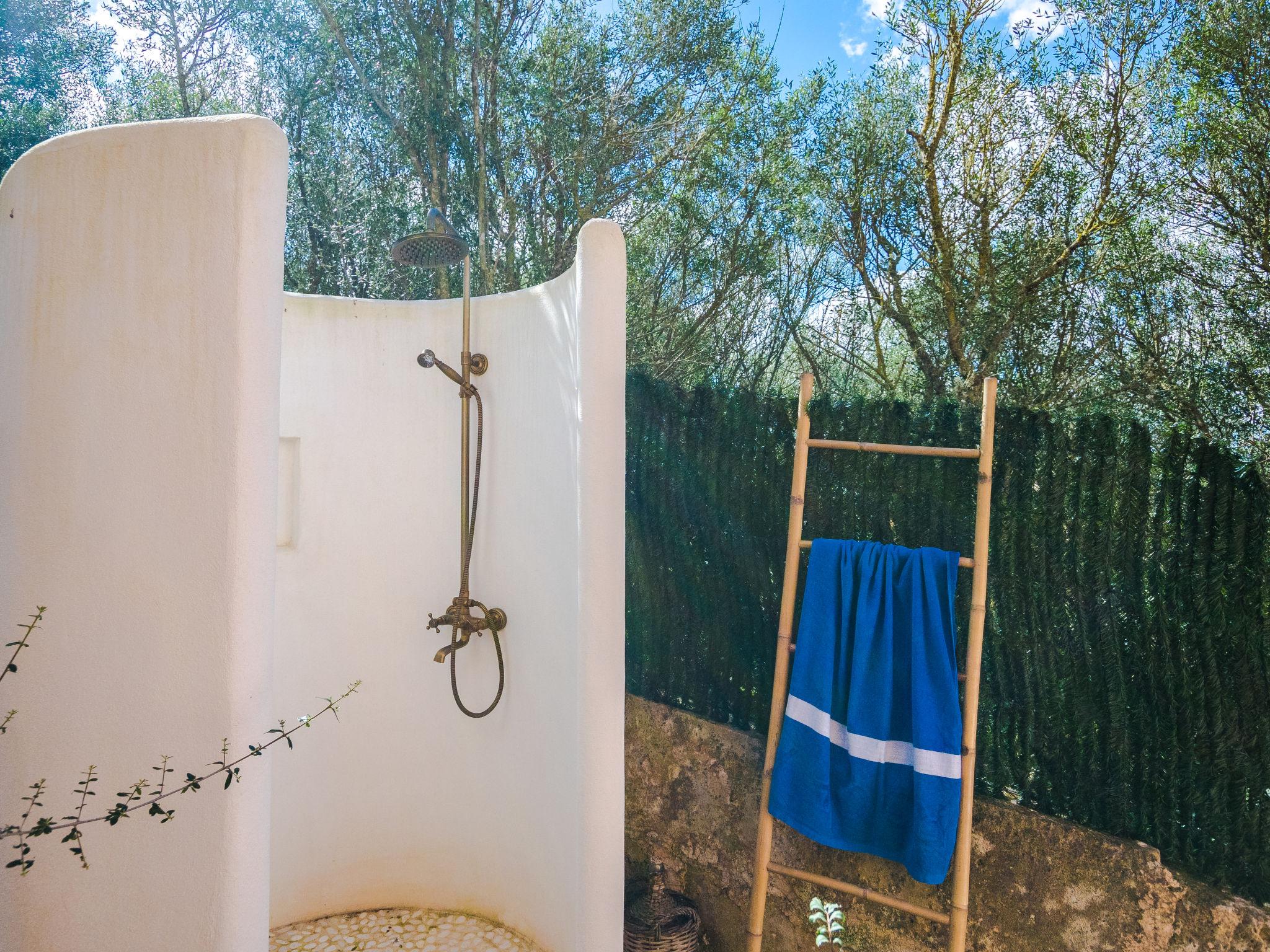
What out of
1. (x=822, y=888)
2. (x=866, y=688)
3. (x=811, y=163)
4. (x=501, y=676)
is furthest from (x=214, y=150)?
(x=811, y=163)

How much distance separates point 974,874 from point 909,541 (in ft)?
3.17

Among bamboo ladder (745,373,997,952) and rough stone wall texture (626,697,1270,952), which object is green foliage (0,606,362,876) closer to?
bamboo ladder (745,373,997,952)

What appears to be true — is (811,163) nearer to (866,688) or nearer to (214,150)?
(866,688)

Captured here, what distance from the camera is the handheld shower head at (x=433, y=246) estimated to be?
2.24m

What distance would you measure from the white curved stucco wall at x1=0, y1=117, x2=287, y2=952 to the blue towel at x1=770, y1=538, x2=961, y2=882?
1.43 meters

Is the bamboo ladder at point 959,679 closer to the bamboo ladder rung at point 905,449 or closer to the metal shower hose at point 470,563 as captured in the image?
the bamboo ladder rung at point 905,449

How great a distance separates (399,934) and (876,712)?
71.2 inches

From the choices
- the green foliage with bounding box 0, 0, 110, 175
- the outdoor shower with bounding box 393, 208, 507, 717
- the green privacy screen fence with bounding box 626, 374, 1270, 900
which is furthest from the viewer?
the green foliage with bounding box 0, 0, 110, 175

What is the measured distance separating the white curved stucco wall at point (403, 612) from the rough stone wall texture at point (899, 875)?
58 centimetres

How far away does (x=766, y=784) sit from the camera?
2.30 meters

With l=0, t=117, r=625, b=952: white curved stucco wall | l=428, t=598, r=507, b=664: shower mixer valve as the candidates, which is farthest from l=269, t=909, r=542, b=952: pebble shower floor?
l=428, t=598, r=507, b=664: shower mixer valve

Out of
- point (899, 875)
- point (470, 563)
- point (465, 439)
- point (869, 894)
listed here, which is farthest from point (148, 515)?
point (899, 875)

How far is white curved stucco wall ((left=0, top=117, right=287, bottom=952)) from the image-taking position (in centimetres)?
146

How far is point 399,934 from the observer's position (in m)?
2.62
